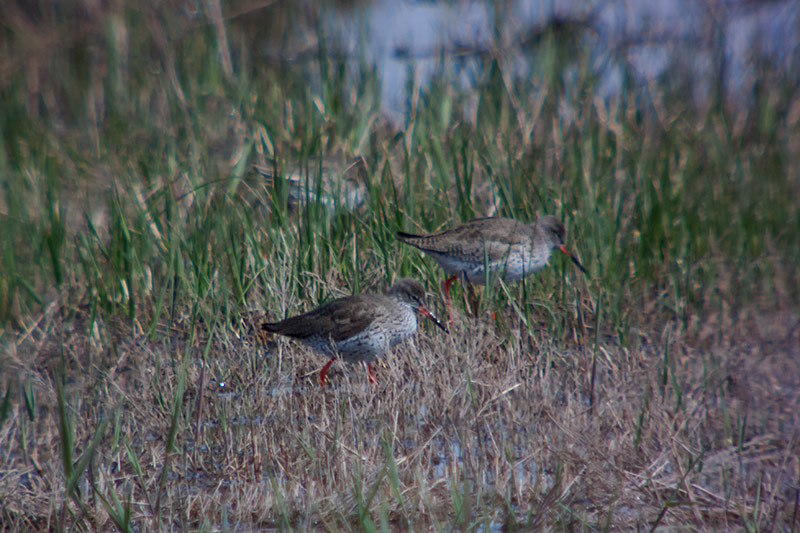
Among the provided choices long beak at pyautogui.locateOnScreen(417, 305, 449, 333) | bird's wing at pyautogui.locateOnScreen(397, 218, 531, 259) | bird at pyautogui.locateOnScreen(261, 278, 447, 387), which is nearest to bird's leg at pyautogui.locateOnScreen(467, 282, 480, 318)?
bird's wing at pyautogui.locateOnScreen(397, 218, 531, 259)

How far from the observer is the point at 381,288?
19.1 ft

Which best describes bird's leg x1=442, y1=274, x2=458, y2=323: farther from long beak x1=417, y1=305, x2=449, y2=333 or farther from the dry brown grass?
the dry brown grass

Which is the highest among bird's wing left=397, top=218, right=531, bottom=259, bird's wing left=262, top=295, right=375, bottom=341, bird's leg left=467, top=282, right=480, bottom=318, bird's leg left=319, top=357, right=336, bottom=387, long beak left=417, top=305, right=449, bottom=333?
bird's wing left=397, top=218, right=531, bottom=259

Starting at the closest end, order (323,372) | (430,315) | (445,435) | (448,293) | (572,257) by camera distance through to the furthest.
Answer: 1. (445,435)
2. (323,372)
3. (430,315)
4. (572,257)
5. (448,293)

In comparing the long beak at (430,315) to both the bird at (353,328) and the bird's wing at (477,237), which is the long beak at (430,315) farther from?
the bird's wing at (477,237)

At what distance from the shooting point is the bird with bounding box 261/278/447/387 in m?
4.64

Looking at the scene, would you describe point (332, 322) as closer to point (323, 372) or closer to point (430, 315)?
point (323, 372)

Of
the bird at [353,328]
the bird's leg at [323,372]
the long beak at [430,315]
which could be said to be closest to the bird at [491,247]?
the long beak at [430,315]

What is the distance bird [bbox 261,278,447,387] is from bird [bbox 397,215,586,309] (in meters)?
0.63

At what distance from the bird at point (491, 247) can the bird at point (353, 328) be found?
0.63 m

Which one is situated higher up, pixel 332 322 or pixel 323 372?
pixel 332 322

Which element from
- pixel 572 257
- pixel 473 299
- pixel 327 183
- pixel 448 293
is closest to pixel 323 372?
pixel 448 293

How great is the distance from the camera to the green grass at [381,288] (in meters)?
3.14

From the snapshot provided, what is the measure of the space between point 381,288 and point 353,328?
1166mm
